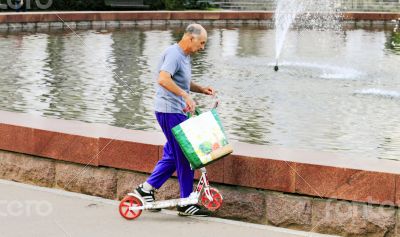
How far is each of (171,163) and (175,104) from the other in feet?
1.55

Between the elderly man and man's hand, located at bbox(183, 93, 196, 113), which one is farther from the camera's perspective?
the elderly man

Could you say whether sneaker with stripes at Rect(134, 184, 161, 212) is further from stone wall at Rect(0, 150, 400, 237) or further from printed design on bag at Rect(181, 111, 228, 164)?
printed design on bag at Rect(181, 111, 228, 164)

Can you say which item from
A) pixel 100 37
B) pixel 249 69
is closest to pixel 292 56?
pixel 249 69

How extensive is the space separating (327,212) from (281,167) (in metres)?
0.47

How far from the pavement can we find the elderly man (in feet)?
0.68

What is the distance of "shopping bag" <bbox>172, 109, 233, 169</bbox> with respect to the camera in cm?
640

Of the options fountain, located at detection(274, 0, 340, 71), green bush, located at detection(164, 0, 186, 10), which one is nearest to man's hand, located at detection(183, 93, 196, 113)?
fountain, located at detection(274, 0, 340, 71)

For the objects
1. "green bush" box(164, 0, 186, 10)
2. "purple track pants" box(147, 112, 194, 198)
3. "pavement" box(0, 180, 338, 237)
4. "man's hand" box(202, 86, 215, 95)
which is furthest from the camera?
"green bush" box(164, 0, 186, 10)

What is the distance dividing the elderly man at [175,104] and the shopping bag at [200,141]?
13 centimetres

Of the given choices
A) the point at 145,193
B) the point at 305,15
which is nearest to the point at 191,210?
the point at 145,193

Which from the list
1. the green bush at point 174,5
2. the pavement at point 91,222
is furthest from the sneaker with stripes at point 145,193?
the green bush at point 174,5

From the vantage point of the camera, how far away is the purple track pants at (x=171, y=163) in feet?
21.8

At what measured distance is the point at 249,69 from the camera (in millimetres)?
18500

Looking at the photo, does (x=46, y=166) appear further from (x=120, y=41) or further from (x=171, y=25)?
→ (x=171, y=25)
